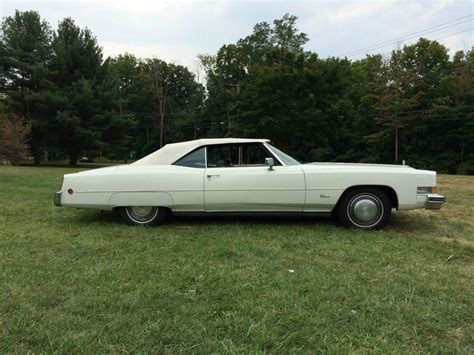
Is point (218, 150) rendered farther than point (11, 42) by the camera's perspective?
No

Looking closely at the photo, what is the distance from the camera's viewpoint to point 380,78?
37.9 metres

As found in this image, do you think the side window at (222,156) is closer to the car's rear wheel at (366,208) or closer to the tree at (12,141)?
the car's rear wheel at (366,208)

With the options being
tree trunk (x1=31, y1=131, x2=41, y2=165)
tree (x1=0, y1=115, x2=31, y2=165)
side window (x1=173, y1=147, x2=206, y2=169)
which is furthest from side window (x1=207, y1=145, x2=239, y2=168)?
tree trunk (x1=31, y1=131, x2=41, y2=165)

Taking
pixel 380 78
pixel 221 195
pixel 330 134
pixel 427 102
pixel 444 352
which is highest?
pixel 380 78

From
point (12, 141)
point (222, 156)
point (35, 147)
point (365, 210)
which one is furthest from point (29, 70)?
point (365, 210)

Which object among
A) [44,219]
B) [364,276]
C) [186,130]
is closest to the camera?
[364,276]

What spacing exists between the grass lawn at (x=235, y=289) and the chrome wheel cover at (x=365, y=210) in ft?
0.75

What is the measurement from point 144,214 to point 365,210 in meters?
3.07

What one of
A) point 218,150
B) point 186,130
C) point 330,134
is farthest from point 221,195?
point 186,130

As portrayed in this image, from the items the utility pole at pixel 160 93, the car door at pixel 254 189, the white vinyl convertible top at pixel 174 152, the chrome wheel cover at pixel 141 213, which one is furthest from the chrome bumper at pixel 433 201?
the utility pole at pixel 160 93

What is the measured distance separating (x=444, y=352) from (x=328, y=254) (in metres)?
1.96

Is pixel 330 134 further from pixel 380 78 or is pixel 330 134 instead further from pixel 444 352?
pixel 444 352

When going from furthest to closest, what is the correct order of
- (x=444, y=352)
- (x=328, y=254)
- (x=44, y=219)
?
1. (x=44, y=219)
2. (x=328, y=254)
3. (x=444, y=352)

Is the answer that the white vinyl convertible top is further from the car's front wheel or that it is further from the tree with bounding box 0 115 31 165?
the tree with bounding box 0 115 31 165
